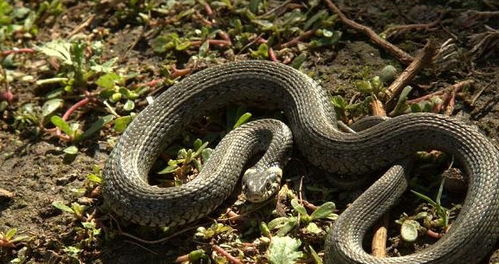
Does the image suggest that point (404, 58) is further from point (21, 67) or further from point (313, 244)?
point (21, 67)

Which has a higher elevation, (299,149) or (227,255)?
(299,149)

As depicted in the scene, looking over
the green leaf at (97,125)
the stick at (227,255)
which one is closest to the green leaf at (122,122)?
the green leaf at (97,125)

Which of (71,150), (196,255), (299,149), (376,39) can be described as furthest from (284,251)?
(376,39)

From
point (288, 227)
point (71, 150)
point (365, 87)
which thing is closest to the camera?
point (288, 227)

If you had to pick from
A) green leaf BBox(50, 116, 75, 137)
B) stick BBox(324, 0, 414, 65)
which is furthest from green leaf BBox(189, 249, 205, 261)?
stick BBox(324, 0, 414, 65)

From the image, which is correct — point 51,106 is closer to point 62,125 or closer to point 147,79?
point 62,125

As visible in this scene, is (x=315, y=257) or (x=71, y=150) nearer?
(x=315, y=257)

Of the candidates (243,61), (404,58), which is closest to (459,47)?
(404,58)

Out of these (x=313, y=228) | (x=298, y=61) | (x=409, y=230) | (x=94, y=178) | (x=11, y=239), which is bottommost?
(x=11, y=239)
